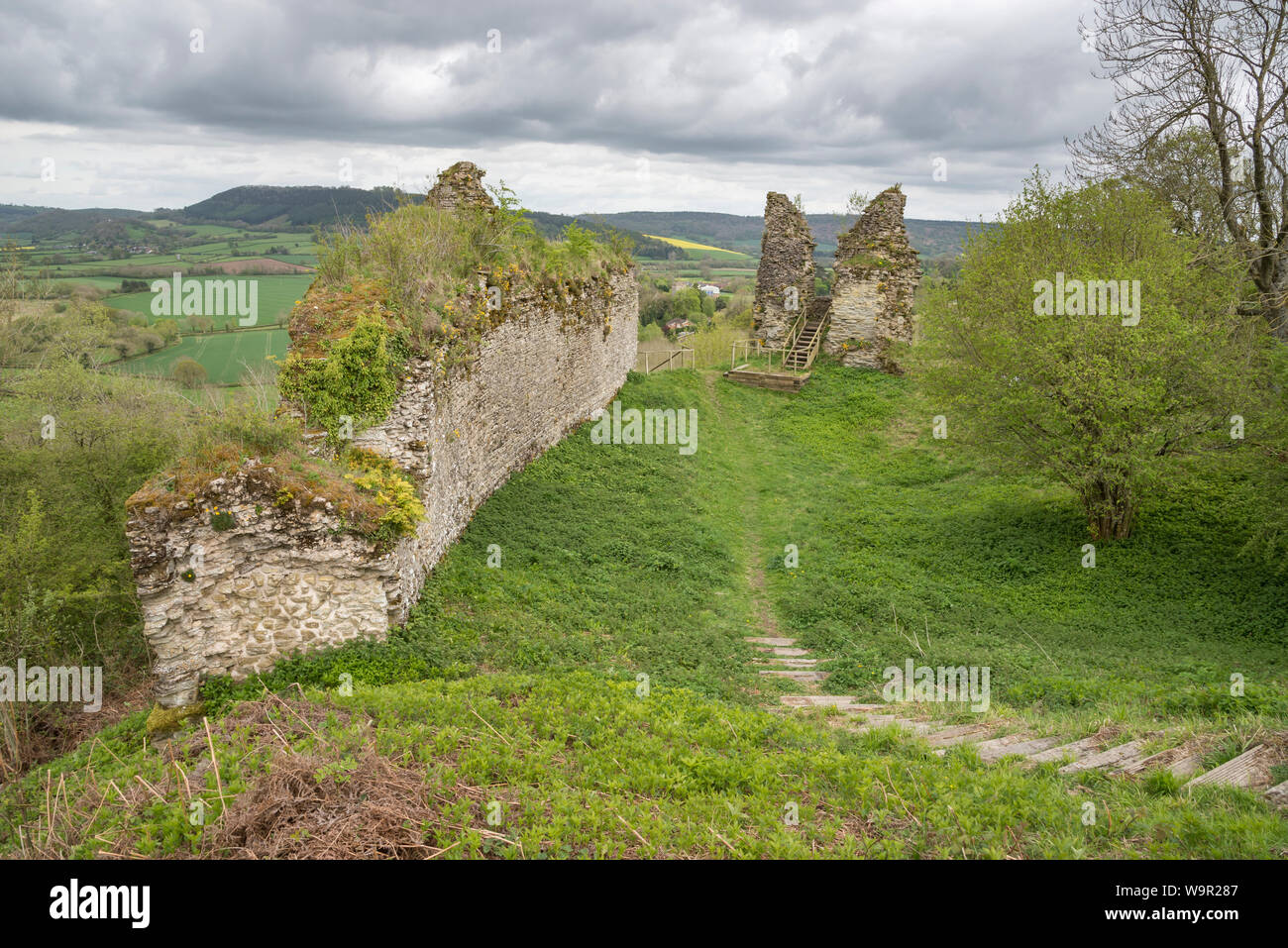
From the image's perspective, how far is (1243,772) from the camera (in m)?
6.00

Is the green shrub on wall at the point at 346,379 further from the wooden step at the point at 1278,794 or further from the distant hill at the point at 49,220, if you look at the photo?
the distant hill at the point at 49,220

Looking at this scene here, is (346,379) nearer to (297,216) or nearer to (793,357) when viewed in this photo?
(793,357)

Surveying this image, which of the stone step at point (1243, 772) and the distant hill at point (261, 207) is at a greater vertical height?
the distant hill at point (261, 207)

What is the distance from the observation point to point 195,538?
8.12 metres

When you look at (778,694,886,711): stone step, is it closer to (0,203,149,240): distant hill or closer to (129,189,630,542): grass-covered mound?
(129,189,630,542): grass-covered mound

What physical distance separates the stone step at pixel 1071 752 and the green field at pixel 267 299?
1973 centimetres

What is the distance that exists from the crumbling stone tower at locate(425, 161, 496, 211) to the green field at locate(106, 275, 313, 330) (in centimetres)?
520

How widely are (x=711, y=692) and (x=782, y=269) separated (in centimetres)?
2603

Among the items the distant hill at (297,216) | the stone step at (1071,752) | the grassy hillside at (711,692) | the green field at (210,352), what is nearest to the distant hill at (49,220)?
the distant hill at (297,216)

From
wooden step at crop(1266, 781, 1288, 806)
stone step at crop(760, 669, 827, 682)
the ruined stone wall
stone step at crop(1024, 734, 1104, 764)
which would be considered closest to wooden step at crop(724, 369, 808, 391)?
the ruined stone wall

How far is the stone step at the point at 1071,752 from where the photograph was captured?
6.67 metres

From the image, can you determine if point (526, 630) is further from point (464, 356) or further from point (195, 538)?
point (464, 356)
